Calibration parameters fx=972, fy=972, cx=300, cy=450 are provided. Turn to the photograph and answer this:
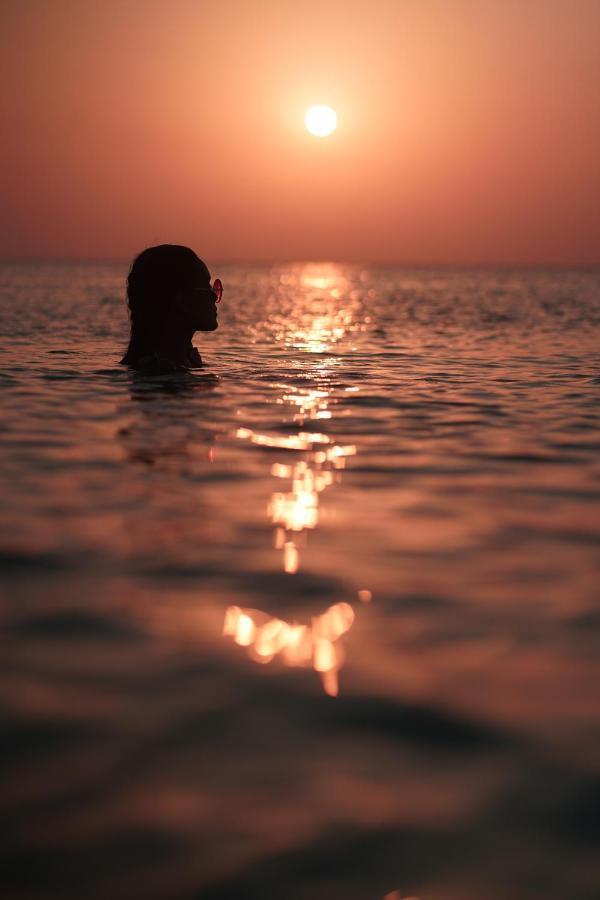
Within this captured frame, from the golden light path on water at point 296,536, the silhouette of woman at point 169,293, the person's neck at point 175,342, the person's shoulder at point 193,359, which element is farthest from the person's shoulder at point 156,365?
the golden light path on water at point 296,536

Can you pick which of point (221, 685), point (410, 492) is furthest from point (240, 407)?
point (221, 685)

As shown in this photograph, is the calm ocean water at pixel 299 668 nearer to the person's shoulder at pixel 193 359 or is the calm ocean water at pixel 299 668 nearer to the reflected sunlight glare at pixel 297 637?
the reflected sunlight glare at pixel 297 637

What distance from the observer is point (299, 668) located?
10.9ft

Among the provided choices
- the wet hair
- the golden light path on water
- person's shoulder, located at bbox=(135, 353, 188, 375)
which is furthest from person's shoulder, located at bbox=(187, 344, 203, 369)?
the golden light path on water

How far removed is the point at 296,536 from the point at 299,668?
1703 mm

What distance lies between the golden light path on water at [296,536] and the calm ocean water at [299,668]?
0.02m

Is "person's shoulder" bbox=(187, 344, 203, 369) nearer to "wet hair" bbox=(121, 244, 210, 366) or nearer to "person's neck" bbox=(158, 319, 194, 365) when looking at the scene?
"person's neck" bbox=(158, 319, 194, 365)

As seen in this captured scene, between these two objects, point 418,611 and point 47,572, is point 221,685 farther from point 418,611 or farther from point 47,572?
point 47,572

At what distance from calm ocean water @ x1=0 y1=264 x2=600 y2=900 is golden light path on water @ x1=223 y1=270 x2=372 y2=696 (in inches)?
0.8

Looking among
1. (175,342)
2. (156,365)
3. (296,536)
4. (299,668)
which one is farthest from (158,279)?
(299,668)

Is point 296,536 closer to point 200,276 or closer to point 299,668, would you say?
point 299,668

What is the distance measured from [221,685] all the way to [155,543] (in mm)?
1750

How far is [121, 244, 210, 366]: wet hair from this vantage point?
10867 millimetres

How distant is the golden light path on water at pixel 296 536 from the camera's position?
345 cm
